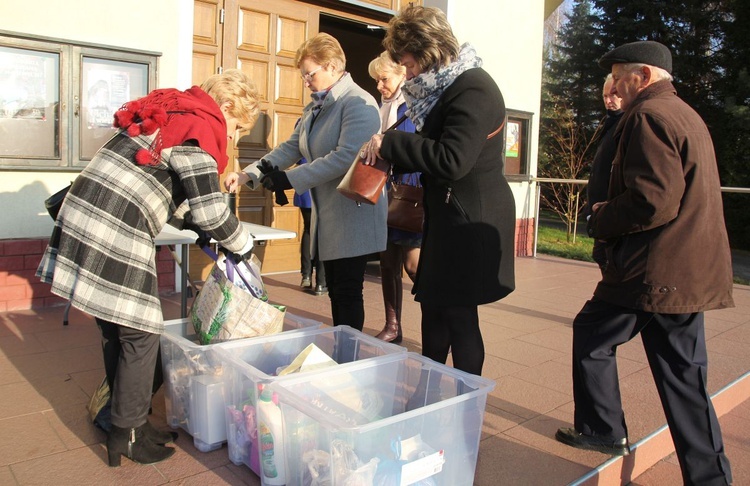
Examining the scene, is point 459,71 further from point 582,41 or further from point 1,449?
point 582,41

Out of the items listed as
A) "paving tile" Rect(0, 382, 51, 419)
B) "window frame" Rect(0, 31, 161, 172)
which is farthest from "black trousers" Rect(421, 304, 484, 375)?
"window frame" Rect(0, 31, 161, 172)

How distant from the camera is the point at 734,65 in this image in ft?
51.3

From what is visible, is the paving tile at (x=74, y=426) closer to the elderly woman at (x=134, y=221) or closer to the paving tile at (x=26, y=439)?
the paving tile at (x=26, y=439)

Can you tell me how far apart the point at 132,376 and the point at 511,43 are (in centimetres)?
725

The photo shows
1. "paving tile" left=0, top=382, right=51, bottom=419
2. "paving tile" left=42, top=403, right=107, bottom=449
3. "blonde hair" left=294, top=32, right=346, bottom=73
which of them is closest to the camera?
"paving tile" left=42, top=403, right=107, bottom=449

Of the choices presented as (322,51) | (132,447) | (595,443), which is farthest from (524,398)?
(322,51)

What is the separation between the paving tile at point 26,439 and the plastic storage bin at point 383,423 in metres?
1.04

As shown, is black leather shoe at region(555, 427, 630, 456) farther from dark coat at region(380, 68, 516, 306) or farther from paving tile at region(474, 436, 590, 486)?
dark coat at region(380, 68, 516, 306)

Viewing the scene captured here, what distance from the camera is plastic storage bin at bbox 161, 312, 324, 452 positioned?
8.68ft

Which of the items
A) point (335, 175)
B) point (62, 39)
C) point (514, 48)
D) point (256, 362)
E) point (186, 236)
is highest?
point (514, 48)

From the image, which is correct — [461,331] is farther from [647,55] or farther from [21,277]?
[21,277]

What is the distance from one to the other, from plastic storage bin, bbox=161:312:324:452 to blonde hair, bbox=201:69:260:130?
968mm

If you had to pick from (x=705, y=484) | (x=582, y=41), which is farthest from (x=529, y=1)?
(x=582, y=41)

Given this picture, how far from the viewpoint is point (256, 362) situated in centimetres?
282
